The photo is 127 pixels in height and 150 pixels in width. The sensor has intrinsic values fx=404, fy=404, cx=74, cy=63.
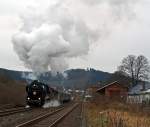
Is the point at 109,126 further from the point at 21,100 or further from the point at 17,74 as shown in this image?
the point at 17,74

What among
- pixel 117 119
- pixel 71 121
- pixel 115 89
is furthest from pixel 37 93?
pixel 115 89

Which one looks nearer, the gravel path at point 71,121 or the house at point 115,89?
the gravel path at point 71,121

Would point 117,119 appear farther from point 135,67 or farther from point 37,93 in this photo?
point 135,67

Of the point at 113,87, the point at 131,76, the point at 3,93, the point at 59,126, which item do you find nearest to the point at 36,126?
the point at 59,126

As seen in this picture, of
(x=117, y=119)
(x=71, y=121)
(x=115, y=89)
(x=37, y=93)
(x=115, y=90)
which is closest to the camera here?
(x=117, y=119)

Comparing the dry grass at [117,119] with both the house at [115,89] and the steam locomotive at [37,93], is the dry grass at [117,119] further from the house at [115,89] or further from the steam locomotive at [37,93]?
the house at [115,89]

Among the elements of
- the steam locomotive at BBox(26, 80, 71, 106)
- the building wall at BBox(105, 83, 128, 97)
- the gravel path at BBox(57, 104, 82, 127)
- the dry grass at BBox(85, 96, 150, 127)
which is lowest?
the gravel path at BBox(57, 104, 82, 127)

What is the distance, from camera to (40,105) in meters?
53.0

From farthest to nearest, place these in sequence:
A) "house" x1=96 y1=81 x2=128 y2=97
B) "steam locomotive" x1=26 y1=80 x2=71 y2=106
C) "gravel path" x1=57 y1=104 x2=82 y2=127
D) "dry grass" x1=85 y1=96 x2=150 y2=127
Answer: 1. "house" x1=96 y1=81 x2=128 y2=97
2. "steam locomotive" x1=26 y1=80 x2=71 y2=106
3. "gravel path" x1=57 y1=104 x2=82 y2=127
4. "dry grass" x1=85 y1=96 x2=150 y2=127

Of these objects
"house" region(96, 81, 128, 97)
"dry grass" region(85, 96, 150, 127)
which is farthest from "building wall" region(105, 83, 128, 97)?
"dry grass" region(85, 96, 150, 127)

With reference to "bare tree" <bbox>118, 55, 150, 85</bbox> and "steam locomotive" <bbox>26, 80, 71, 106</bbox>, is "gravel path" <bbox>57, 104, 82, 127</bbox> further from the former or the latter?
"bare tree" <bbox>118, 55, 150, 85</bbox>

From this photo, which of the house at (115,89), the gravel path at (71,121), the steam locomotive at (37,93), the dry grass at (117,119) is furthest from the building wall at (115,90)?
the gravel path at (71,121)

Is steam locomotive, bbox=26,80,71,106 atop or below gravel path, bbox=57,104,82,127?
atop

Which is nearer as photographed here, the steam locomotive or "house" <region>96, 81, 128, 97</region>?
the steam locomotive
